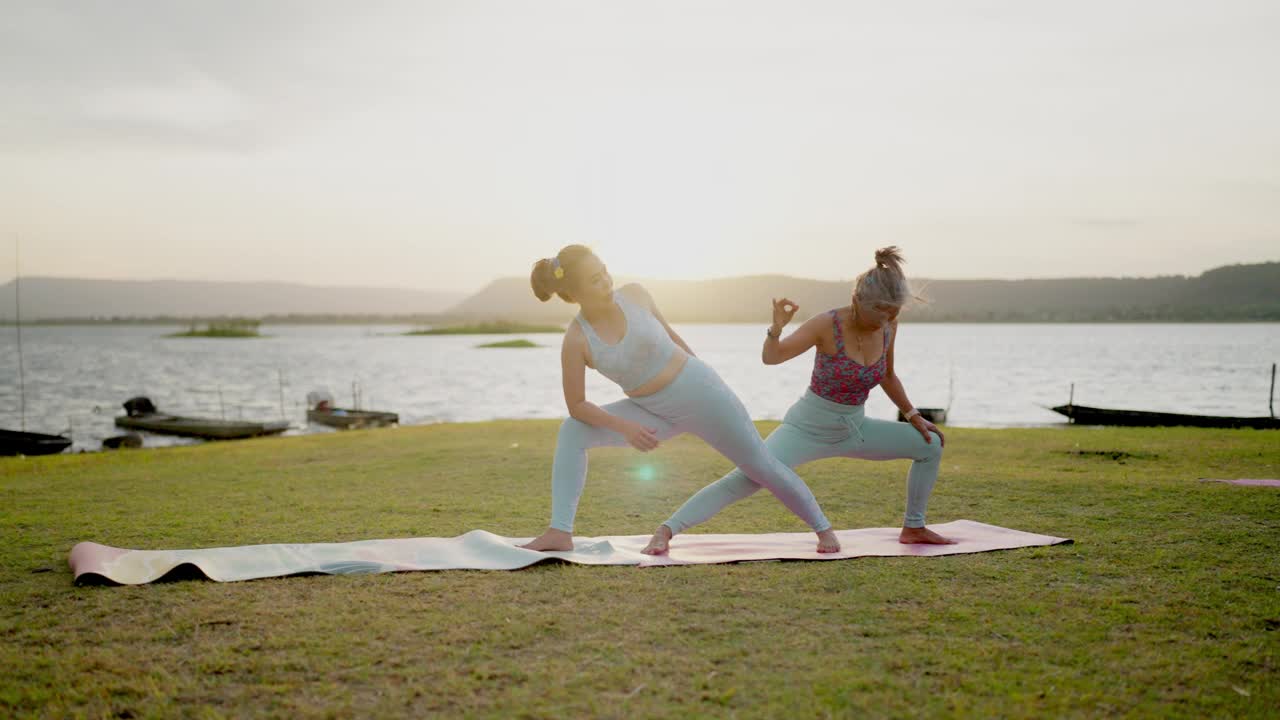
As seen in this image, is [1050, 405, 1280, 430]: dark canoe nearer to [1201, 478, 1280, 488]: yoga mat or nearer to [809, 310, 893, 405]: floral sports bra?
[1201, 478, 1280, 488]: yoga mat

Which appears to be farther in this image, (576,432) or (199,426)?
(199,426)

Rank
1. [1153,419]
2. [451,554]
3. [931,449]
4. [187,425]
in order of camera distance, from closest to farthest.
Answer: [451,554] < [931,449] < [1153,419] < [187,425]

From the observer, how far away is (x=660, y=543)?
199 inches

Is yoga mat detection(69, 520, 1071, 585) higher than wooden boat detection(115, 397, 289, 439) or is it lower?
higher

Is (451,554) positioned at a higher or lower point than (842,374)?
lower

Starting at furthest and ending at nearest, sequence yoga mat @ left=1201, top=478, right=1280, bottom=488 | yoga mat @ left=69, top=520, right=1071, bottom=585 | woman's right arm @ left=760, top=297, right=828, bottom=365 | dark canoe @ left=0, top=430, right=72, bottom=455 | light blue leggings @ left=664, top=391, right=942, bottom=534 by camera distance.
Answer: dark canoe @ left=0, top=430, right=72, bottom=455
yoga mat @ left=1201, top=478, right=1280, bottom=488
light blue leggings @ left=664, top=391, right=942, bottom=534
woman's right arm @ left=760, top=297, right=828, bottom=365
yoga mat @ left=69, top=520, right=1071, bottom=585

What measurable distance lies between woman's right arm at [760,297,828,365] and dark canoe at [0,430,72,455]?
28386 millimetres

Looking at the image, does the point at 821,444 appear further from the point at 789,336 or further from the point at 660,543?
the point at 660,543

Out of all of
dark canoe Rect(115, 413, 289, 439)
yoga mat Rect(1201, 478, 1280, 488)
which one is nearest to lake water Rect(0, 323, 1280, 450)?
dark canoe Rect(115, 413, 289, 439)

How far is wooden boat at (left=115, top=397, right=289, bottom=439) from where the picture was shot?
3500cm

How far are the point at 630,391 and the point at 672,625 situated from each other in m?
1.52

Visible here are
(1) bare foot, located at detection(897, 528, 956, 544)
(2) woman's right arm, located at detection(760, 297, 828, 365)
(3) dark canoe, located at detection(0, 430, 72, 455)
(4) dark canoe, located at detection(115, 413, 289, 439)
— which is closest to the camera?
(2) woman's right arm, located at detection(760, 297, 828, 365)

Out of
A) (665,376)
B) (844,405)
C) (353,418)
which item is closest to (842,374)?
(844,405)

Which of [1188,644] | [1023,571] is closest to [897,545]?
[1023,571]
